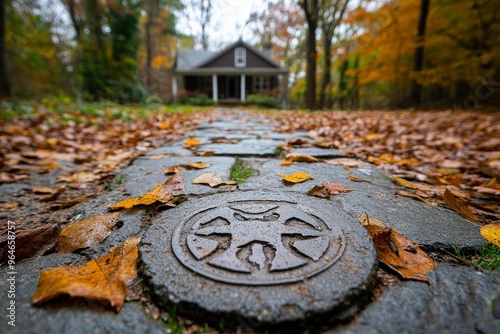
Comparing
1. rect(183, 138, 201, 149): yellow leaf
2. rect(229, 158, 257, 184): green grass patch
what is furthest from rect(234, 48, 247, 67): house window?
rect(229, 158, 257, 184): green grass patch

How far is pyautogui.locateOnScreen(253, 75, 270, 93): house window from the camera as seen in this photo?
870 inches

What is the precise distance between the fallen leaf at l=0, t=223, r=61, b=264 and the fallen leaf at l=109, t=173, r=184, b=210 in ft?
0.81

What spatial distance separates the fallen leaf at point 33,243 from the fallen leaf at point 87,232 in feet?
0.10

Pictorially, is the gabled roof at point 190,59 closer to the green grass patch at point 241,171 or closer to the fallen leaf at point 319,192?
the green grass patch at point 241,171

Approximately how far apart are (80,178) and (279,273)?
66.5 inches

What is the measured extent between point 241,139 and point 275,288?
231 cm

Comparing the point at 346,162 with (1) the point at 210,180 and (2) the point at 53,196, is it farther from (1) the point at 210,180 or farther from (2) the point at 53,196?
(2) the point at 53,196

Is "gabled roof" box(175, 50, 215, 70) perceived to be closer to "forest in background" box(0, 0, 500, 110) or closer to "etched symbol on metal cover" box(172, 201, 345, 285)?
"forest in background" box(0, 0, 500, 110)

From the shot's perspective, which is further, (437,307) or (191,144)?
(191,144)

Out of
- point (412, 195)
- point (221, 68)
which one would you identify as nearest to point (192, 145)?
point (412, 195)

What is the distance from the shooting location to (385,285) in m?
0.71

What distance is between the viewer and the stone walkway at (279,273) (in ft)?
1.96

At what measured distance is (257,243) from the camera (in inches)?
32.9

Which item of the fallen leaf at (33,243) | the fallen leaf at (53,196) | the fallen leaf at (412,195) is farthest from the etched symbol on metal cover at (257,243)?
the fallen leaf at (53,196)
